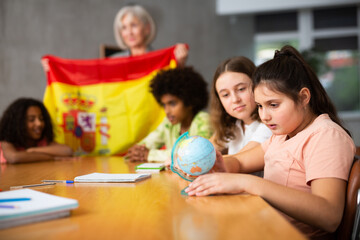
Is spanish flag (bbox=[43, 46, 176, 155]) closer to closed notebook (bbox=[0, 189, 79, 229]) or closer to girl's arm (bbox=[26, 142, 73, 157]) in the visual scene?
girl's arm (bbox=[26, 142, 73, 157])

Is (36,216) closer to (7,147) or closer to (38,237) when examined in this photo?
(38,237)

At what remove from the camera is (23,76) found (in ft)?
14.1

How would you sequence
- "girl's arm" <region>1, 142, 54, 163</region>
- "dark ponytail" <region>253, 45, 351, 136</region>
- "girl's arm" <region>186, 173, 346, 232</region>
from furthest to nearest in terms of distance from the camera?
"girl's arm" <region>1, 142, 54, 163</region>
"dark ponytail" <region>253, 45, 351, 136</region>
"girl's arm" <region>186, 173, 346, 232</region>

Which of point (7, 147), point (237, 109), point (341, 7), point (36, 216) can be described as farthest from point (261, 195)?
point (341, 7)

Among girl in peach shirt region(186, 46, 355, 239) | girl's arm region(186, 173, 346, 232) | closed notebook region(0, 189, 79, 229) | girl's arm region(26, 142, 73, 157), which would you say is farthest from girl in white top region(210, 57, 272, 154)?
girl's arm region(26, 142, 73, 157)

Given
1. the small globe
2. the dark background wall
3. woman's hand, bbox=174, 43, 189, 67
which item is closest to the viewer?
the small globe

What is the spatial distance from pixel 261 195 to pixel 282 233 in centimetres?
34

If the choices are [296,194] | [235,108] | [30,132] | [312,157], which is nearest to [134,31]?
[30,132]

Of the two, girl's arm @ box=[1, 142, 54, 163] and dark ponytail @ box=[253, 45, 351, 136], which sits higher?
dark ponytail @ box=[253, 45, 351, 136]

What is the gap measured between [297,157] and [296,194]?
0.82 feet

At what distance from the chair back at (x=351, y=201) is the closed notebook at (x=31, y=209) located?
0.81m

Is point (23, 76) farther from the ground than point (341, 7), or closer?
closer

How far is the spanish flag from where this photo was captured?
10.3ft

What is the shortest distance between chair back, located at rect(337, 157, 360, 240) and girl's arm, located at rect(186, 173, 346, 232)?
0.03m
